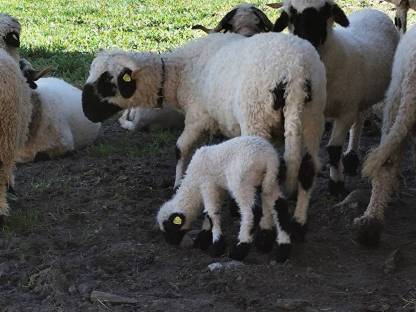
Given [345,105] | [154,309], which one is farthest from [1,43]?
[154,309]

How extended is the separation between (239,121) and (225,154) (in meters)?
0.60

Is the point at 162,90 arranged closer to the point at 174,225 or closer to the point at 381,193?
the point at 174,225

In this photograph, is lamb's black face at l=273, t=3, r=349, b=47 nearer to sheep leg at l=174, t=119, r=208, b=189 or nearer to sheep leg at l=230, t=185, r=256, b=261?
sheep leg at l=174, t=119, r=208, b=189

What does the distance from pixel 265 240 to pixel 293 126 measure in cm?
84

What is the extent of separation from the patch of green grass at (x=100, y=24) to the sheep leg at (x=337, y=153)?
4.49 meters

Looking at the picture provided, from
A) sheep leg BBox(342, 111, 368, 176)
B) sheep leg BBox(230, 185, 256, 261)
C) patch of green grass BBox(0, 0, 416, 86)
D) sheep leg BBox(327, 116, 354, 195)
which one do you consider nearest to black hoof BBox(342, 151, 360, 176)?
sheep leg BBox(342, 111, 368, 176)

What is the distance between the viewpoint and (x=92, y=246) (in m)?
6.18

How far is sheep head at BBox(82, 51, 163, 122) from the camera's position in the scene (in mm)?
7398

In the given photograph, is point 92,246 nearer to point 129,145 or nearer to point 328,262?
point 328,262

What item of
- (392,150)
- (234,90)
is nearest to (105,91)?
(234,90)

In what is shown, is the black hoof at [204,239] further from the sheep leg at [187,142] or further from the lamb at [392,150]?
the sheep leg at [187,142]

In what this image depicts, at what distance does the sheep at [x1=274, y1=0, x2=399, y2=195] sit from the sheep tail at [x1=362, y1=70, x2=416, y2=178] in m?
0.92

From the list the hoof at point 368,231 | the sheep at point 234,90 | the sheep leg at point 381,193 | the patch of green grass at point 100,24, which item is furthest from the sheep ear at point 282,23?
the patch of green grass at point 100,24

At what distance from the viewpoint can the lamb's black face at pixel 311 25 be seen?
722 cm
